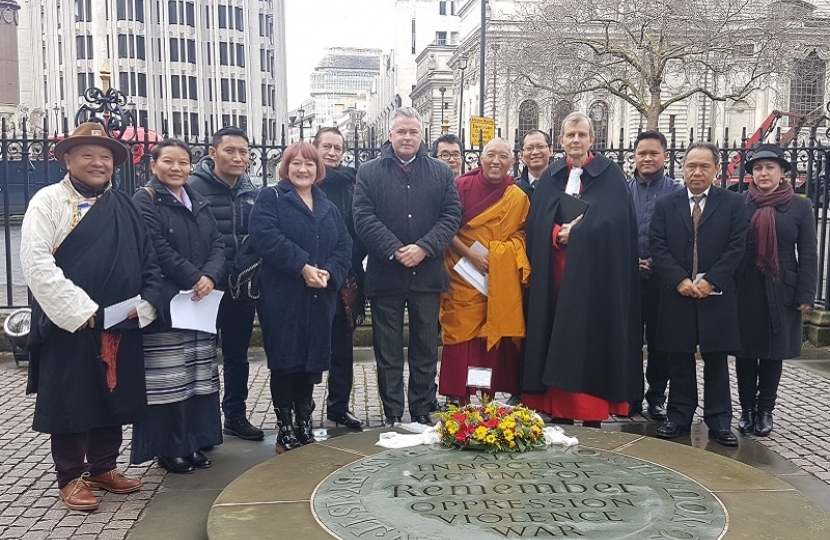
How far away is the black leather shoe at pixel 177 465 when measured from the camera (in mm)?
4941

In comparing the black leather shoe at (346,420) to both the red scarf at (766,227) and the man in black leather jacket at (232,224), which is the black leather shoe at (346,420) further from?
the red scarf at (766,227)

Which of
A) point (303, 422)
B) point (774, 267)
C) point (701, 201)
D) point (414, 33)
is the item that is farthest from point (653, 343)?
point (414, 33)

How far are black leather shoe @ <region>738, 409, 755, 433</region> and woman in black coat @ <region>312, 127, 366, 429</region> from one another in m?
2.89

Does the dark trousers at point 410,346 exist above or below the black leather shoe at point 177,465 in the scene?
above

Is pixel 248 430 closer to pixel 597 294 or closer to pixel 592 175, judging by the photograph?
pixel 597 294

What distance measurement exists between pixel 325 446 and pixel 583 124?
9.29 feet

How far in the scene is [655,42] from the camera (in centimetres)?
2588

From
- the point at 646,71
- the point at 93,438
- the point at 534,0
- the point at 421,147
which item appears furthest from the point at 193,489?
the point at 534,0

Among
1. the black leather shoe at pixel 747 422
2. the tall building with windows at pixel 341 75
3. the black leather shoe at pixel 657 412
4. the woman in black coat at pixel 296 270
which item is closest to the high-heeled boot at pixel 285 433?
the woman in black coat at pixel 296 270

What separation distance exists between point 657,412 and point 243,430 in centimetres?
323

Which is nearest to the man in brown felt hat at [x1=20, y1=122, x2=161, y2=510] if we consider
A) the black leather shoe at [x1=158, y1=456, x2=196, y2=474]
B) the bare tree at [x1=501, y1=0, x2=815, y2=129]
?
the black leather shoe at [x1=158, y1=456, x2=196, y2=474]

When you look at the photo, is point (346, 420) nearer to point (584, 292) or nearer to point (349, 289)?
Result: point (349, 289)

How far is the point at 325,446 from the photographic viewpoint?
193 inches

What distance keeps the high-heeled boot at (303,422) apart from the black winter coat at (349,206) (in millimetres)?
781
